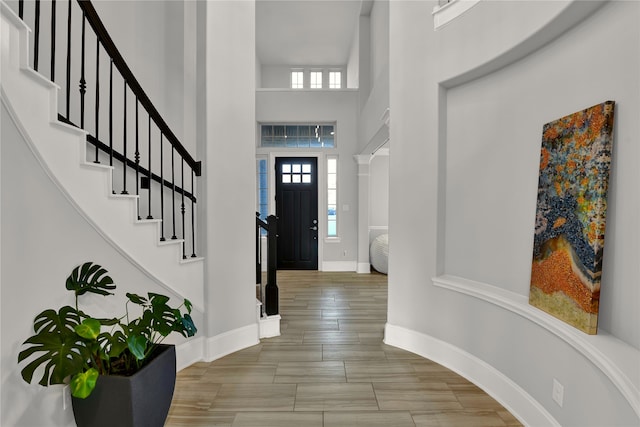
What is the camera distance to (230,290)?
3.06 m

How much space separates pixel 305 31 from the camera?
683 centimetres

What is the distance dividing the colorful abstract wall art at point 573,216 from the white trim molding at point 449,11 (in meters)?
1.17

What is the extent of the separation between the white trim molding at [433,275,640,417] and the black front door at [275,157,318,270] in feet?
16.0

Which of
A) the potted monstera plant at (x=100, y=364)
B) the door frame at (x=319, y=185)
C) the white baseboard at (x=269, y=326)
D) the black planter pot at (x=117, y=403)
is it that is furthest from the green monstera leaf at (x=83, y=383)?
the door frame at (x=319, y=185)

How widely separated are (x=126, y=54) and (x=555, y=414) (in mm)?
4015

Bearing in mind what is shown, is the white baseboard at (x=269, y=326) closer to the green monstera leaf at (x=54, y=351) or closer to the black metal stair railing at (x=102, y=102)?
the black metal stair railing at (x=102, y=102)

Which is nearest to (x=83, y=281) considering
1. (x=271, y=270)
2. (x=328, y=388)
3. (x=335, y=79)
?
(x=328, y=388)

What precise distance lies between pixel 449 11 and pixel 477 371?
106 inches

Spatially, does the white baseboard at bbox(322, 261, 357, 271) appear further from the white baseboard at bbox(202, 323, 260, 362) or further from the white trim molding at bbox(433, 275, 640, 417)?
the white trim molding at bbox(433, 275, 640, 417)

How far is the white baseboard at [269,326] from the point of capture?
340 cm

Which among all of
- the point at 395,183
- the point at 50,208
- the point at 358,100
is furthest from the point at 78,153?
the point at 358,100

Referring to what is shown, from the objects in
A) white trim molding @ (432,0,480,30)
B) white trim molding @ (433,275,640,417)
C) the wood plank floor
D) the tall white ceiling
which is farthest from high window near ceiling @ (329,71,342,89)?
white trim molding @ (433,275,640,417)

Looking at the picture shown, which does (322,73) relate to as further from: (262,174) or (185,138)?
(185,138)

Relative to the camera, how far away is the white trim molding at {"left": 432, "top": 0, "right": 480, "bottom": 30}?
8.34 feet
